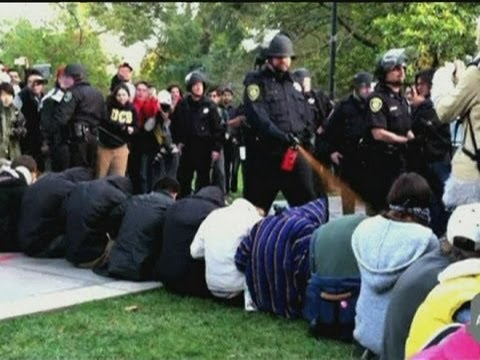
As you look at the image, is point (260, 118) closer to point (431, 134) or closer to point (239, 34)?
point (431, 134)

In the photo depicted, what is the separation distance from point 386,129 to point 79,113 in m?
3.92

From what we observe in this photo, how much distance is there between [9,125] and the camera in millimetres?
11273

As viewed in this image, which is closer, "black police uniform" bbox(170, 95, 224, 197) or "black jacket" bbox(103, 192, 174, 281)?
"black jacket" bbox(103, 192, 174, 281)

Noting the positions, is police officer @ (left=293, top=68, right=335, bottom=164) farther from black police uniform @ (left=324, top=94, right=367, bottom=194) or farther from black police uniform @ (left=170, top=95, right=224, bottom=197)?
black police uniform @ (left=170, top=95, right=224, bottom=197)

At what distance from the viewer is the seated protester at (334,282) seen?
5539mm

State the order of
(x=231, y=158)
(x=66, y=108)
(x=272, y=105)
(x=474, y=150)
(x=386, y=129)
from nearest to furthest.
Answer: (x=474, y=150), (x=272, y=105), (x=386, y=129), (x=66, y=108), (x=231, y=158)

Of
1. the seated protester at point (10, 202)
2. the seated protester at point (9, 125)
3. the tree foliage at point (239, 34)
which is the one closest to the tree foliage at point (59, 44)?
the tree foliage at point (239, 34)

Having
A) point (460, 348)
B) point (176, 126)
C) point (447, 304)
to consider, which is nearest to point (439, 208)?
point (447, 304)

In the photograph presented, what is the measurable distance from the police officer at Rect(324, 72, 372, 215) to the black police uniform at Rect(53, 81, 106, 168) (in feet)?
9.87

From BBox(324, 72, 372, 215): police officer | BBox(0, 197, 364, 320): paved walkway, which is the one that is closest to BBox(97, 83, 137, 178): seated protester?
BBox(0, 197, 364, 320): paved walkway

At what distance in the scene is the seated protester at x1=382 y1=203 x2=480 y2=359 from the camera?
373 centimetres

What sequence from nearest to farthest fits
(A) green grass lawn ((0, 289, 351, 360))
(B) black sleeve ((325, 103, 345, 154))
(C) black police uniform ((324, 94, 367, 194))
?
1. (A) green grass lawn ((0, 289, 351, 360))
2. (C) black police uniform ((324, 94, 367, 194))
3. (B) black sleeve ((325, 103, 345, 154))

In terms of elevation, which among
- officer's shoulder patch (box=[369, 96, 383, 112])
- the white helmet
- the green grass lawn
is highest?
officer's shoulder patch (box=[369, 96, 383, 112])

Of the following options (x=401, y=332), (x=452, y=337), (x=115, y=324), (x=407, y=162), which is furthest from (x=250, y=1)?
(x=452, y=337)
